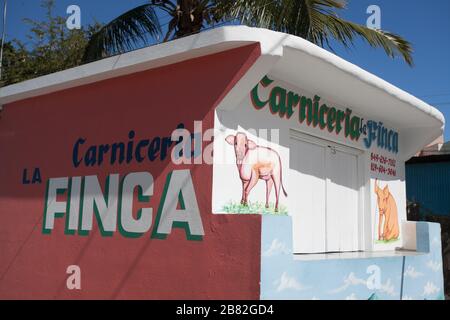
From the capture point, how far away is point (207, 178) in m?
4.98

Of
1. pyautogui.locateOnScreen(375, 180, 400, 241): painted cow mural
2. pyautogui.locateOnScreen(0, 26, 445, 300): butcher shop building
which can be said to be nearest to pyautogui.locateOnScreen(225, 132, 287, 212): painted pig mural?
pyautogui.locateOnScreen(0, 26, 445, 300): butcher shop building

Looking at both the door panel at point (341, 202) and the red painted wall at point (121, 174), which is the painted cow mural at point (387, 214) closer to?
the door panel at point (341, 202)

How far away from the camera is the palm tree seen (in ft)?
25.2

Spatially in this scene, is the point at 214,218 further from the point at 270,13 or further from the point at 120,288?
the point at 270,13

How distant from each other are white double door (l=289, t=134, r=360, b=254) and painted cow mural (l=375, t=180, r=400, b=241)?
0.44 meters

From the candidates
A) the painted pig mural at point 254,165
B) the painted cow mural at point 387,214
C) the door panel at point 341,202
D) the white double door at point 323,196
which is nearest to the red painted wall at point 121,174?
the painted pig mural at point 254,165

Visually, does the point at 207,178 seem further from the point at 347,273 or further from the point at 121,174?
the point at 347,273

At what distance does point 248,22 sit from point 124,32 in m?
3.01

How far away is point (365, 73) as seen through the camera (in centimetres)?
594

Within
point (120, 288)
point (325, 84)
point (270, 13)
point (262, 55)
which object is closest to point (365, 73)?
point (325, 84)

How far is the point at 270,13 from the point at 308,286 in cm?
446

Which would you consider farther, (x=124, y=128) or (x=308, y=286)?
(x=124, y=128)

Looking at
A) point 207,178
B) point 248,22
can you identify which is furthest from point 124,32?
point 207,178
